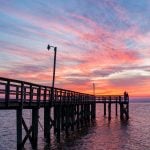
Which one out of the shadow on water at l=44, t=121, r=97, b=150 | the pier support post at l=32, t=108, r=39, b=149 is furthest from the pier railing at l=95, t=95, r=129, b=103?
the pier support post at l=32, t=108, r=39, b=149

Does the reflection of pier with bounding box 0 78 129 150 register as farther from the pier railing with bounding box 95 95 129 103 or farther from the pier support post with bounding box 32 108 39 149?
the pier railing with bounding box 95 95 129 103

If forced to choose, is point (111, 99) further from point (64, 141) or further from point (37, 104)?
point (37, 104)

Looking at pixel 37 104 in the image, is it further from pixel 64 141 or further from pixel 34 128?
pixel 64 141

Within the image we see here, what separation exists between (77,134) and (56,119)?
375 centimetres

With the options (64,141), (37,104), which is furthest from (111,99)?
(37,104)

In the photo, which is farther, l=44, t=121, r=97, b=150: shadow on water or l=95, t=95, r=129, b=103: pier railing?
l=95, t=95, r=129, b=103: pier railing

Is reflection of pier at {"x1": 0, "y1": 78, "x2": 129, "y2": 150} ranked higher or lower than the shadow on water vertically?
higher

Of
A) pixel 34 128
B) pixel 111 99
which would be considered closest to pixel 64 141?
pixel 34 128

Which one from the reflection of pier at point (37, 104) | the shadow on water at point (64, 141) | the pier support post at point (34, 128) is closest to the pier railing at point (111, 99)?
the reflection of pier at point (37, 104)

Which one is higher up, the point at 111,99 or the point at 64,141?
the point at 111,99

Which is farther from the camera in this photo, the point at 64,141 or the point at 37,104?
the point at 64,141

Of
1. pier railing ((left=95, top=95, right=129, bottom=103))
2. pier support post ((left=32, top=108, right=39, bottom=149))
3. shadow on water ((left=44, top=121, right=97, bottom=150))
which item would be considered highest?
pier railing ((left=95, top=95, right=129, bottom=103))

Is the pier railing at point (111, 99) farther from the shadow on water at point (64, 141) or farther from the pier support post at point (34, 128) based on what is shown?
the pier support post at point (34, 128)

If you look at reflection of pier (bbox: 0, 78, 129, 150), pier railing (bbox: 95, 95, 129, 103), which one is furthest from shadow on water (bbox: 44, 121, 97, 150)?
pier railing (bbox: 95, 95, 129, 103)
